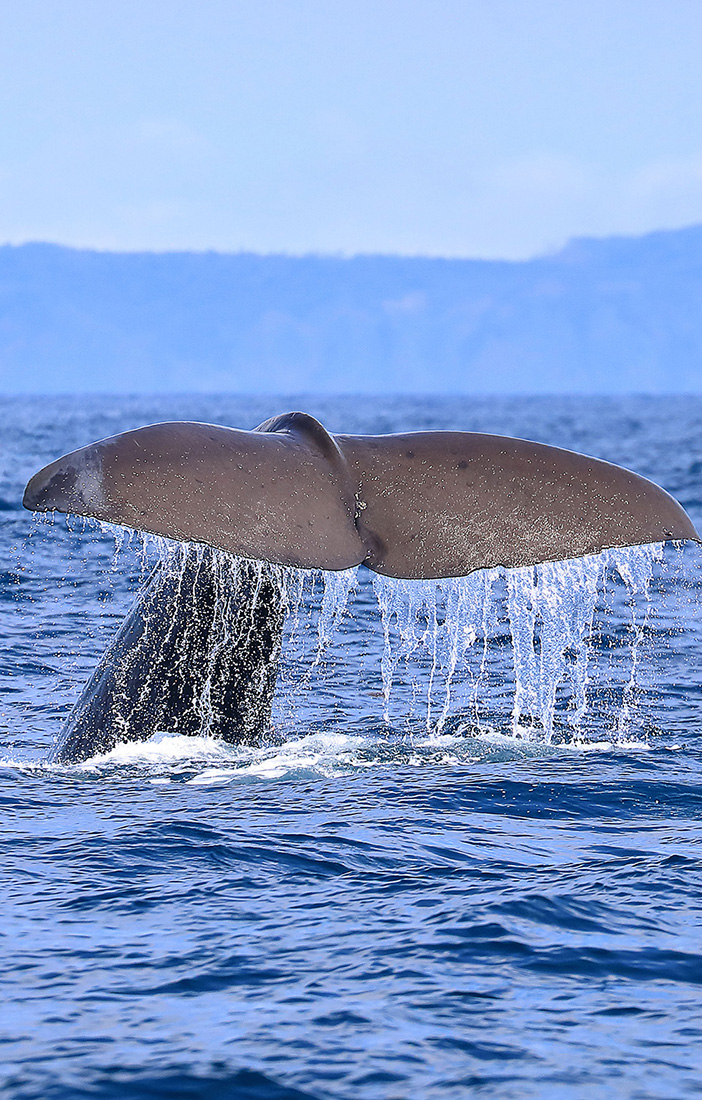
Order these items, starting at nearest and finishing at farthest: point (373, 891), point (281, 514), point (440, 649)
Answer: point (281, 514), point (373, 891), point (440, 649)

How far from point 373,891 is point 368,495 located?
5.45 feet

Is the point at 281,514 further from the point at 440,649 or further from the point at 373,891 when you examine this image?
the point at 440,649

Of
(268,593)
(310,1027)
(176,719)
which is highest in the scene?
(268,593)

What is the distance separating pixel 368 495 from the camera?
6.07 m

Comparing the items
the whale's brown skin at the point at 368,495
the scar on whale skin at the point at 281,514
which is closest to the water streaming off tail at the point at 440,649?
the scar on whale skin at the point at 281,514

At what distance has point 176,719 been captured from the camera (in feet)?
22.1

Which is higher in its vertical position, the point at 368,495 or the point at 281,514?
the point at 368,495

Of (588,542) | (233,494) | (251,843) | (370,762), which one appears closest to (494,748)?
(370,762)

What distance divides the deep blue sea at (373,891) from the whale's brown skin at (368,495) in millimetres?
652

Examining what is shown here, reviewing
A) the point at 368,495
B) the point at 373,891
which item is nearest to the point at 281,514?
the point at 368,495

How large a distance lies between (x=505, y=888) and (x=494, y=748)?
95.6 inches

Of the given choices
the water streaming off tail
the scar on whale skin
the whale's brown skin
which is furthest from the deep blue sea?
the whale's brown skin

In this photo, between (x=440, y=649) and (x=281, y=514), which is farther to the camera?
(x=440, y=649)

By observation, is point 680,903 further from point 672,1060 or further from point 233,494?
point 233,494
